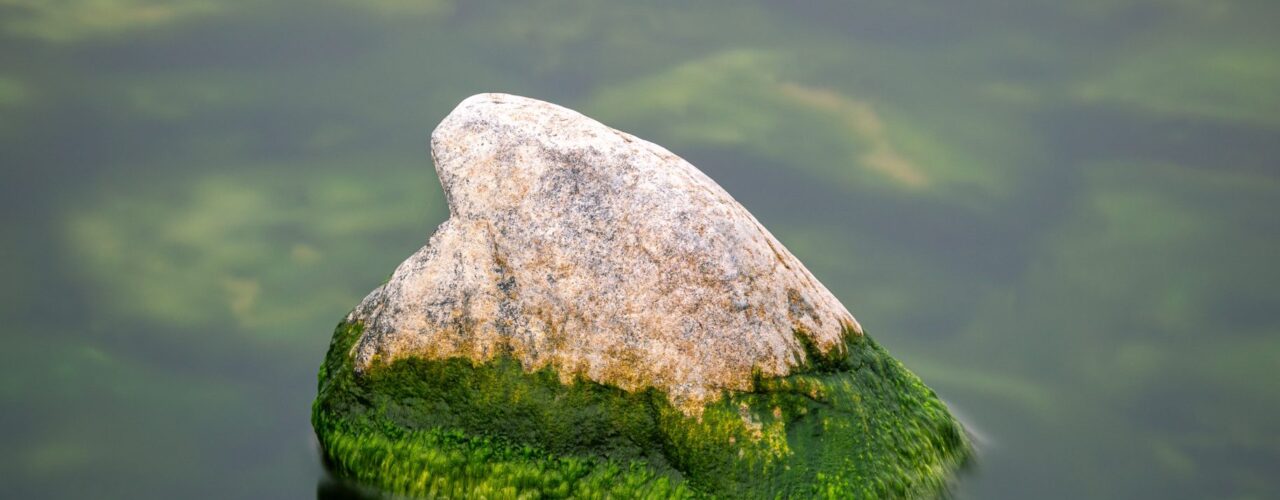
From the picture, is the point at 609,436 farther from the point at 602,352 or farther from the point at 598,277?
the point at 598,277

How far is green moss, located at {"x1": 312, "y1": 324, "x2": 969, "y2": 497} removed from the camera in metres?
5.72

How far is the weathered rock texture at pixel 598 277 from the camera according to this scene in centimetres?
577

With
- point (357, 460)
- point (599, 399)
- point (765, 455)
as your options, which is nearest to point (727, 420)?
point (765, 455)

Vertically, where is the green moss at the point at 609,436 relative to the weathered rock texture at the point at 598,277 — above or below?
below

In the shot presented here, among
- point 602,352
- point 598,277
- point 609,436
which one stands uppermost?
point 598,277

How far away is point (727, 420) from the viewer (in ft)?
18.8

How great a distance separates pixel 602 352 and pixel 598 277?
37 centimetres

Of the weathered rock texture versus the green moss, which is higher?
the weathered rock texture

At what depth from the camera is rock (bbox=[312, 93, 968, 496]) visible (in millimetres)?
5754

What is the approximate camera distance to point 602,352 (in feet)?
19.0

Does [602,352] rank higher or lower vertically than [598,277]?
lower

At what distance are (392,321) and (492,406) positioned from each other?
2.32 ft

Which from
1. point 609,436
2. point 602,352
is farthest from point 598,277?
point 609,436

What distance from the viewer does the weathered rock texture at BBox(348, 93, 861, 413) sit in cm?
Result: 577
